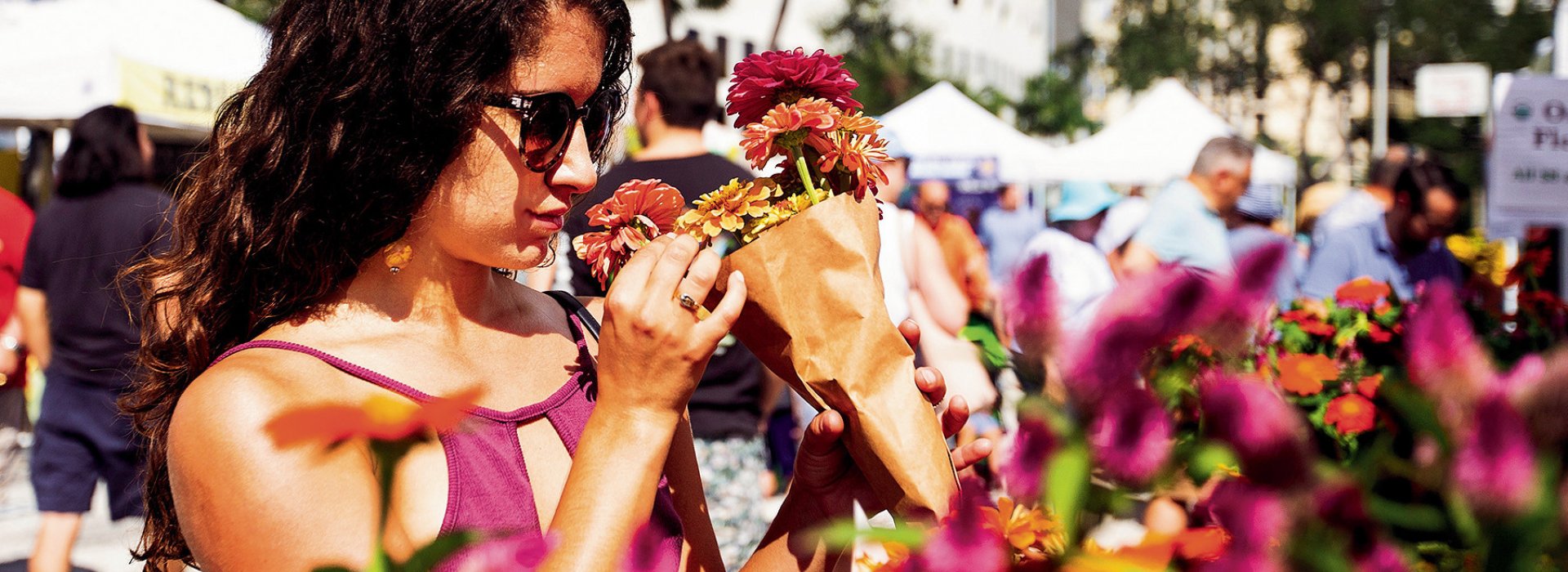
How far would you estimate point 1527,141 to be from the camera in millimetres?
5617

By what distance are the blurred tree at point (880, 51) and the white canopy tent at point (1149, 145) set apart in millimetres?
20496

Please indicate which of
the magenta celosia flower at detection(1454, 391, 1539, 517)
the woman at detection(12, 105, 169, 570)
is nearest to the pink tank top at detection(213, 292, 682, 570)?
the magenta celosia flower at detection(1454, 391, 1539, 517)

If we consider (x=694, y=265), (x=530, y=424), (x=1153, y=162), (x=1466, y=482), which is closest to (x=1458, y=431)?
(x=1466, y=482)

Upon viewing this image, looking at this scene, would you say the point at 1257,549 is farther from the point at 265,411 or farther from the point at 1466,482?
the point at 265,411

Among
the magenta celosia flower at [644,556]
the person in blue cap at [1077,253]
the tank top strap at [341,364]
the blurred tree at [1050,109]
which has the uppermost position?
the magenta celosia flower at [644,556]

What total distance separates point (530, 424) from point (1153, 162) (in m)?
13.2

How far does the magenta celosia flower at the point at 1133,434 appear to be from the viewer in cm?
63

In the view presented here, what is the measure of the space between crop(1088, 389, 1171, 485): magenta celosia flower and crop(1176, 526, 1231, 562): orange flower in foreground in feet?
0.12

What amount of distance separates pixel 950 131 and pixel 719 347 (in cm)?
965

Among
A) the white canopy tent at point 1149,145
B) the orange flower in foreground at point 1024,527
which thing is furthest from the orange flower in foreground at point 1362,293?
the white canopy tent at point 1149,145

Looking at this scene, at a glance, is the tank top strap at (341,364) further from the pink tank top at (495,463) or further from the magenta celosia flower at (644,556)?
the magenta celosia flower at (644,556)

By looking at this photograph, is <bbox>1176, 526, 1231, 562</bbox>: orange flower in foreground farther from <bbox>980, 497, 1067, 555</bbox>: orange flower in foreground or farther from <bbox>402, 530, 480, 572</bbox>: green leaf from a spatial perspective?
<bbox>402, 530, 480, 572</bbox>: green leaf

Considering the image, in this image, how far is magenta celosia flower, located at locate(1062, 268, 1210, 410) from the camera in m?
0.62

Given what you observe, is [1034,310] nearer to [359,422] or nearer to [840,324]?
[359,422]
